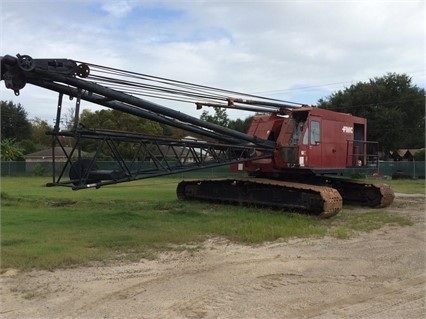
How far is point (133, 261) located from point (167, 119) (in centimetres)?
483

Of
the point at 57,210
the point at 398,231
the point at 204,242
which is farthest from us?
the point at 57,210

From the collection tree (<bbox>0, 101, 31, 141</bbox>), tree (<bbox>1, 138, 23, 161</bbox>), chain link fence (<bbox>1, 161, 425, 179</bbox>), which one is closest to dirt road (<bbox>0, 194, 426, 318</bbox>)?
chain link fence (<bbox>1, 161, 425, 179</bbox>)

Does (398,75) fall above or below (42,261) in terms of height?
above

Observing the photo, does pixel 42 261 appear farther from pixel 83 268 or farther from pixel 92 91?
pixel 92 91

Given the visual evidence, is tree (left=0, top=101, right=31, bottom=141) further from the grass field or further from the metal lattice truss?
the metal lattice truss

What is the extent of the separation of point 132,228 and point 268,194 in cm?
542

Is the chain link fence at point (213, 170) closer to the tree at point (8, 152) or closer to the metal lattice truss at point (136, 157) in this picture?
the tree at point (8, 152)

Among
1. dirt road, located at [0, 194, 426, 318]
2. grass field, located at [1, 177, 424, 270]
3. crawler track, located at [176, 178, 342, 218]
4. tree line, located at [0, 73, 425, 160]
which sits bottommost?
dirt road, located at [0, 194, 426, 318]

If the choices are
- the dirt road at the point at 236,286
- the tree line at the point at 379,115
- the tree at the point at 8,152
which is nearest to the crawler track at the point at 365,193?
the dirt road at the point at 236,286

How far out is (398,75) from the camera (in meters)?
57.7

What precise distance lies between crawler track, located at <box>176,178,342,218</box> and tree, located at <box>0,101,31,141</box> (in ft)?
214

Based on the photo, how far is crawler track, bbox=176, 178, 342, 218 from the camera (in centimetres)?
1372

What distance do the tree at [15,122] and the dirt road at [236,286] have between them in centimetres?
7377

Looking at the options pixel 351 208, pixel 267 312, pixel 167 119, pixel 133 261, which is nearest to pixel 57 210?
pixel 167 119
